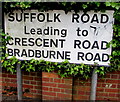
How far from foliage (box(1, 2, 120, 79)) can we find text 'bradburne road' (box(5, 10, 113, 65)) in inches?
2.8

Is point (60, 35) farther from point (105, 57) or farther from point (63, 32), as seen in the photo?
point (105, 57)

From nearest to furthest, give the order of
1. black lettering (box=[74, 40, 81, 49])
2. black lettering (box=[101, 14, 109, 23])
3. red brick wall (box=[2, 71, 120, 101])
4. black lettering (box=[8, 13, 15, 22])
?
1. black lettering (box=[101, 14, 109, 23])
2. black lettering (box=[74, 40, 81, 49])
3. black lettering (box=[8, 13, 15, 22])
4. red brick wall (box=[2, 71, 120, 101])

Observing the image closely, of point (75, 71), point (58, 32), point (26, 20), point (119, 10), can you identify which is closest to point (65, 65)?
point (75, 71)

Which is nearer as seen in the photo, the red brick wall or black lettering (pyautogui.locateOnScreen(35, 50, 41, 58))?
black lettering (pyautogui.locateOnScreen(35, 50, 41, 58))

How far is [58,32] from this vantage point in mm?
2465

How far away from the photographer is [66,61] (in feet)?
8.35

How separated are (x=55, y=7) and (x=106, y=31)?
0.79m

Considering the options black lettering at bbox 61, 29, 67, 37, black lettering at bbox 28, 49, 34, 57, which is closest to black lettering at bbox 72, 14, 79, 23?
black lettering at bbox 61, 29, 67, 37

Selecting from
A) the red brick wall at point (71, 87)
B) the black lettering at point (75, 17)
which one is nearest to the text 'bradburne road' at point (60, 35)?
the black lettering at point (75, 17)

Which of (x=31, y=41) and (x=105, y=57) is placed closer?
(x=105, y=57)

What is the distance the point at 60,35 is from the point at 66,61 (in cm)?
40

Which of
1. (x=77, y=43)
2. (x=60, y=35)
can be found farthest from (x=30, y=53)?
(x=77, y=43)

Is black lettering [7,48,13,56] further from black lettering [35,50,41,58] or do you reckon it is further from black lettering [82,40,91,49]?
black lettering [82,40,91,49]

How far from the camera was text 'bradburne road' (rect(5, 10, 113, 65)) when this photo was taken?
2.38 m
